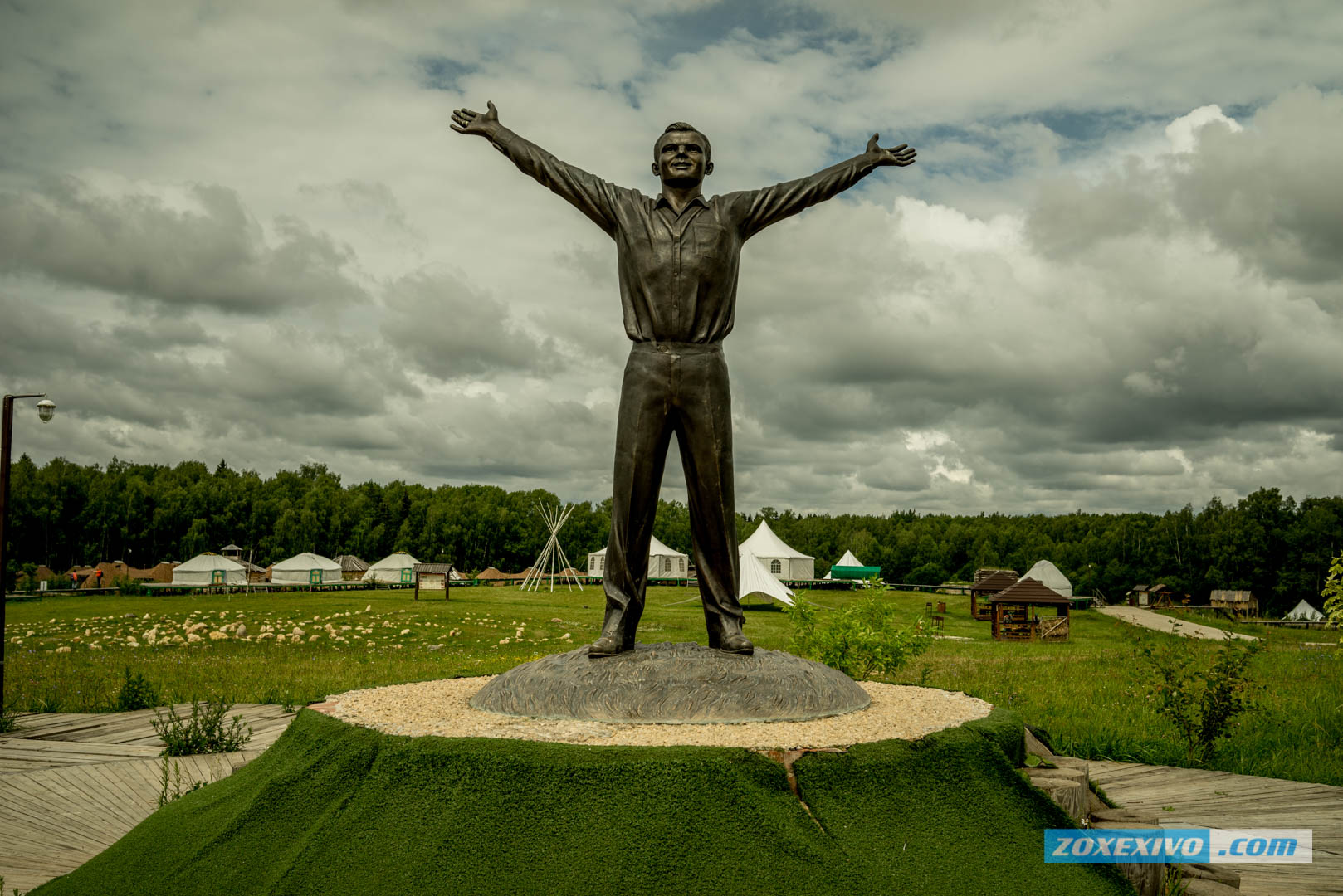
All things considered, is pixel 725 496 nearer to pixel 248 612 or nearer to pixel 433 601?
pixel 248 612

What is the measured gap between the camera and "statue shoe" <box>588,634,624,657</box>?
6664 millimetres

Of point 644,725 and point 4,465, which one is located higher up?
point 4,465

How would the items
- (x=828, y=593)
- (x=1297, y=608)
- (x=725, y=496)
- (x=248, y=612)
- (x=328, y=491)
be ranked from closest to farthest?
(x=725, y=496) → (x=248, y=612) → (x=828, y=593) → (x=1297, y=608) → (x=328, y=491)

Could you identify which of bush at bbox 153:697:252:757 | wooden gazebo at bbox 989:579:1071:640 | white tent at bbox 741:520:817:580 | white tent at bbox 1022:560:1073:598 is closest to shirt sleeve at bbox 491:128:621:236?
bush at bbox 153:697:252:757

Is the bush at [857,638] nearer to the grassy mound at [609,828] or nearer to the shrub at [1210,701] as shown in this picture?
the shrub at [1210,701]

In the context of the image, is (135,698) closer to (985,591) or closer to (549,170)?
(549,170)

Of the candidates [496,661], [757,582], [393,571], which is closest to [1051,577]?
[757,582]

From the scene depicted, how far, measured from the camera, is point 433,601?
3406 cm

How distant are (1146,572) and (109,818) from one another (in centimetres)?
7534

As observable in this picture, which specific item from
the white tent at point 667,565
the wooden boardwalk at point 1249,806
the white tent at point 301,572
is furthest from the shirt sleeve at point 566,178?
the white tent at point 301,572

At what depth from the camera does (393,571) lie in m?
54.7

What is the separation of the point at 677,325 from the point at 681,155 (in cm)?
134

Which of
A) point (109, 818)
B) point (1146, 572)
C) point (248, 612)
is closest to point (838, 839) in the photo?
point (109, 818)

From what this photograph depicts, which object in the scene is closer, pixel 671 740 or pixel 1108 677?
pixel 671 740
